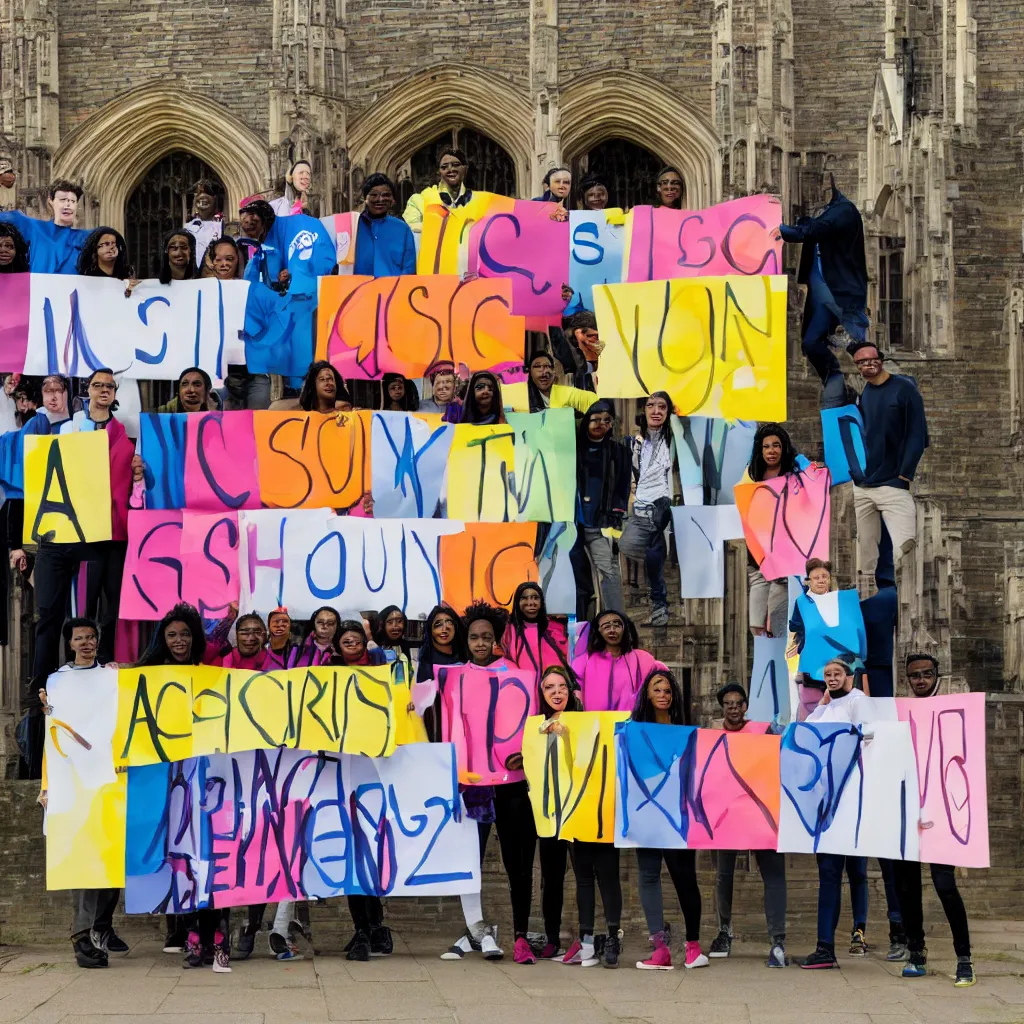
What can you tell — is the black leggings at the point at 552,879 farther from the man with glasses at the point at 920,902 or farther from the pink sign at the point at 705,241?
the pink sign at the point at 705,241

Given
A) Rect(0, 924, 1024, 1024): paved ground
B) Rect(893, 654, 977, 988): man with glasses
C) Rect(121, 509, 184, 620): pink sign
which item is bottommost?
Rect(0, 924, 1024, 1024): paved ground

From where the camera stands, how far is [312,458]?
15312mm

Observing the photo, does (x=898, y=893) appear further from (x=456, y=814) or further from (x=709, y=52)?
(x=709, y=52)

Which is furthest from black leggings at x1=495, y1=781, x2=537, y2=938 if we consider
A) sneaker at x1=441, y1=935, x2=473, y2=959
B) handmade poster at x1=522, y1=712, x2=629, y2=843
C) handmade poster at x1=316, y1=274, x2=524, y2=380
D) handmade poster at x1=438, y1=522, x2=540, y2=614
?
handmade poster at x1=316, y1=274, x2=524, y2=380

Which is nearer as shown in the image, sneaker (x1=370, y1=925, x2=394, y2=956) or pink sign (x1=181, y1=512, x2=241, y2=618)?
sneaker (x1=370, y1=925, x2=394, y2=956)

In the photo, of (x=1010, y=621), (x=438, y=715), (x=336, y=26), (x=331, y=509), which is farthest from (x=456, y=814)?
(x=336, y=26)

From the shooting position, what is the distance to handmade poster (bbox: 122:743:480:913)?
13.8 metres

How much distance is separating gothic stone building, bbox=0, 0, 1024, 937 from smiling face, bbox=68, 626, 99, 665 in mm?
13751

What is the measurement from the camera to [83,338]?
1563cm

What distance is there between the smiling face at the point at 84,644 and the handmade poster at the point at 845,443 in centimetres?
511

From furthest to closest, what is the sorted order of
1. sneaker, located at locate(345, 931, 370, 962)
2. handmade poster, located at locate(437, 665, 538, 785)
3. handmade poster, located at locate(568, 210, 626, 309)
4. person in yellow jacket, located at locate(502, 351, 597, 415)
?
handmade poster, located at locate(568, 210, 626, 309) < person in yellow jacket, located at locate(502, 351, 597, 415) < handmade poster, located at locate(437, 665, 538, 785) < sneaker, located at locate(345, 931, 370, 962)

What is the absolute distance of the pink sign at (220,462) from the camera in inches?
599

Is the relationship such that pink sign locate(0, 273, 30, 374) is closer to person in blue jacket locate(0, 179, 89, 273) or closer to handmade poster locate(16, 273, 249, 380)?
handmade poster locate(16, 273, 249, 380)

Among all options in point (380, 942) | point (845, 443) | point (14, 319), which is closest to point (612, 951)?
point (380, 942)
